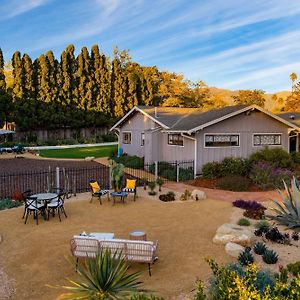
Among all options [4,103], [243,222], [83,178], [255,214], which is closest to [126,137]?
[83,178]

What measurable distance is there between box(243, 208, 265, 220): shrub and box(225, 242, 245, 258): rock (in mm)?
4017

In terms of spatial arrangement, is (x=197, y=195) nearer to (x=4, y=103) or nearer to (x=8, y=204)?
(x=8, y=204)

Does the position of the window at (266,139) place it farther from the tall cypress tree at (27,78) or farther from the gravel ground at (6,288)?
the tall cypress tree at (27,78)

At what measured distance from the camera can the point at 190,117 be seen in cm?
2838

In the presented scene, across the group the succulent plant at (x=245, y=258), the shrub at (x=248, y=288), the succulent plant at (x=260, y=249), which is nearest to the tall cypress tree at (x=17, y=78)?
the succulent plant at (x=260, y=249)

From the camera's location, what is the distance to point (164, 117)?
29.3 meters

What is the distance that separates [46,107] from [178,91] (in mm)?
22381

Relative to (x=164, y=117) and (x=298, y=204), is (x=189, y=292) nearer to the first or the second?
(x=298, y=204)

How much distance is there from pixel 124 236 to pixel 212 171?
478 inches

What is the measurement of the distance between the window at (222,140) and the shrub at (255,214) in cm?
1018

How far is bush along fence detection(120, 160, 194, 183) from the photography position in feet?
75.6

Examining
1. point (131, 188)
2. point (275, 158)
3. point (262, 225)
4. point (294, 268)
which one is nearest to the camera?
point (294, 268)

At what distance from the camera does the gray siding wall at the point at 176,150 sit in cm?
2430

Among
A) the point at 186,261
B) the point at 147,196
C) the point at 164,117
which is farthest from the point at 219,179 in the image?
the point at 186,261
